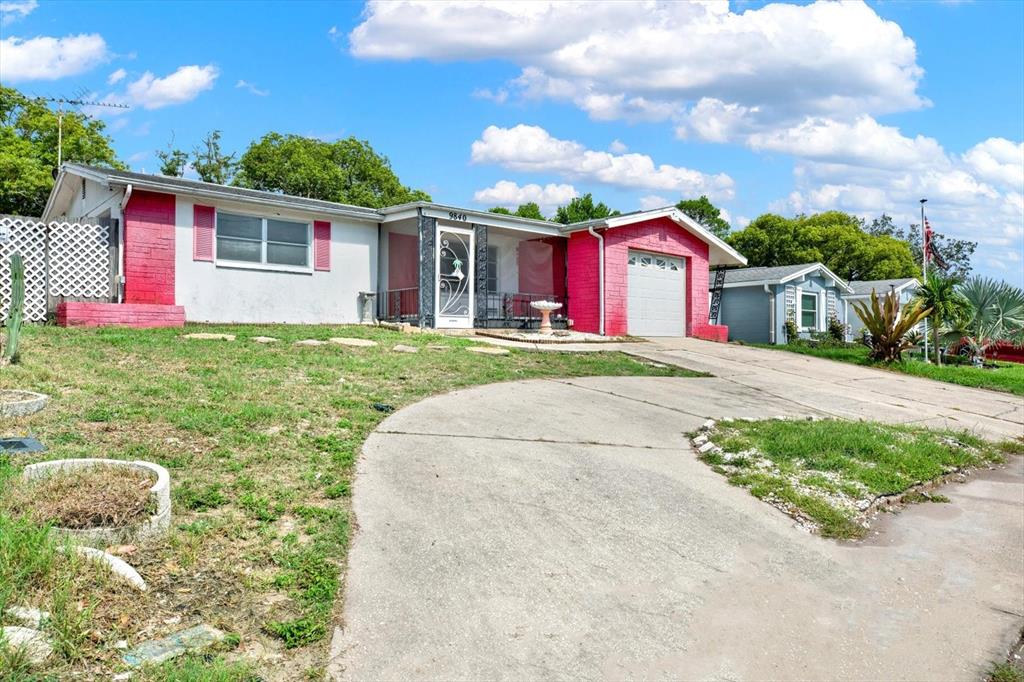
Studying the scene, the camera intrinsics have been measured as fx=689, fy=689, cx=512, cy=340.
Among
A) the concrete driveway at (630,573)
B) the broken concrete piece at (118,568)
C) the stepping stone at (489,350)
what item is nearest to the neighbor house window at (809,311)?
the stepping stone at (489,350)

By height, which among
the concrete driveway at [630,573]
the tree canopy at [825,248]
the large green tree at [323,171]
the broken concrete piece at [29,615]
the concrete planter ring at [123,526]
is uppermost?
the large green tree at [323,171]

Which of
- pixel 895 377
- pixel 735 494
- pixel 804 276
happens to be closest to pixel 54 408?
pixel 735 494

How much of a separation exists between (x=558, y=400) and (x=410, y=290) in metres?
9.20

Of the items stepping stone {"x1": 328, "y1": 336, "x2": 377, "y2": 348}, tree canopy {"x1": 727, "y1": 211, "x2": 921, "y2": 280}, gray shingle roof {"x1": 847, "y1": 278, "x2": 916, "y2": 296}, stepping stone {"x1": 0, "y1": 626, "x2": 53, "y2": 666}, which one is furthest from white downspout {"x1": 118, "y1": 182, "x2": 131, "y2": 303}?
tree canopy {"x1": 727, "y1": 211, "x2": 921, "y2": 280}

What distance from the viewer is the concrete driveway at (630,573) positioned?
325 centimetres

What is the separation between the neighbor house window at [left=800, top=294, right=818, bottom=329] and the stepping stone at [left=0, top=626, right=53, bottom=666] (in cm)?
2788

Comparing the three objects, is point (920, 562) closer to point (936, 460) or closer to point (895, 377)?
point (936, 460)

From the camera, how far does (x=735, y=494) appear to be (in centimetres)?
552

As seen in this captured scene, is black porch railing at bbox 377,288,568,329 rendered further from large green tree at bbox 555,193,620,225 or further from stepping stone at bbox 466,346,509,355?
large green tree at bbox 555,193,620,225

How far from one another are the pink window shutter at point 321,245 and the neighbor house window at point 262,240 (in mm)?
181

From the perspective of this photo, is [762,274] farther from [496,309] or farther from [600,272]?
[496,309]

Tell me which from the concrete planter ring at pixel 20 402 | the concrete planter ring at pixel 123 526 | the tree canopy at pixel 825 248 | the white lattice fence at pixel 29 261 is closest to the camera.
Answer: the concrete planter ring at pixel 123 526

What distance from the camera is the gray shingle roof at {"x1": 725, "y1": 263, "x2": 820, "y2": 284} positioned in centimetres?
2631

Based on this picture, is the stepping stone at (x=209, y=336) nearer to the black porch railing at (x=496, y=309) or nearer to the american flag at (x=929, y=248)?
the black porch railing at (x=496, y=309)
